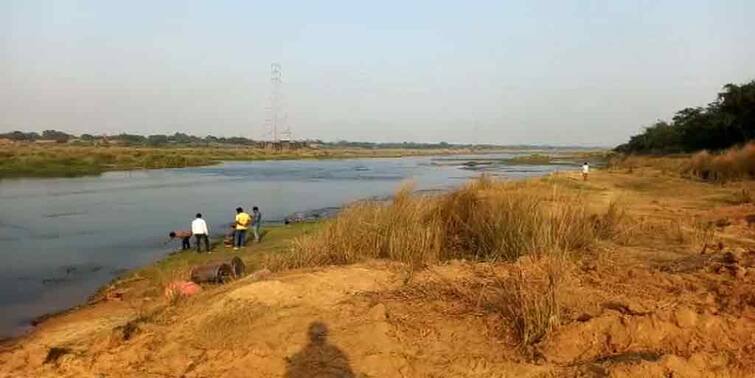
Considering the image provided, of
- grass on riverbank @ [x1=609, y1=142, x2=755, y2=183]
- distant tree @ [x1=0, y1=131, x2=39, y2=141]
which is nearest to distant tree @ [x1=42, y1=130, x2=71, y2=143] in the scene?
distant tree @ [x1=0, y1=131, x2=39, y2=141]

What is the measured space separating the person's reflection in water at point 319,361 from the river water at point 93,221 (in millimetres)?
7884

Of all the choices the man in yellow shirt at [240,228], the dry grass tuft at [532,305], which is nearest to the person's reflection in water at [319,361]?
the dry grass tuft at [532,305]

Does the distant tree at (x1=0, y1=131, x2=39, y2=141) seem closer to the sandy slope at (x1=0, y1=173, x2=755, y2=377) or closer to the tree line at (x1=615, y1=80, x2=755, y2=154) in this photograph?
the tree line at (x1=615, y1=80, x2=755, y2=154)

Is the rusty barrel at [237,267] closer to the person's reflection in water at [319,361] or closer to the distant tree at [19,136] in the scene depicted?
the person's reflection in water at [319,361]

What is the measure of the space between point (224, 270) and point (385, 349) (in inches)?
293

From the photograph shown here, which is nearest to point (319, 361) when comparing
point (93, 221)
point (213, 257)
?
point (213, 257)

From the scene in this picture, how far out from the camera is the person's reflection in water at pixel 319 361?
20.0 ft

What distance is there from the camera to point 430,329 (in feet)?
21.6

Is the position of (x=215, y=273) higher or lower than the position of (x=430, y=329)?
lower

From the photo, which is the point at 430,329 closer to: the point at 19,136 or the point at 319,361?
the point at 319,361

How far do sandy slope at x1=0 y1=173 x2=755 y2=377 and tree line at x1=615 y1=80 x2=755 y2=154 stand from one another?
34975 mm

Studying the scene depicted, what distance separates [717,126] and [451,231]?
39.7 metres

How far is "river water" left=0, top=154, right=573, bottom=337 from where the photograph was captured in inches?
615

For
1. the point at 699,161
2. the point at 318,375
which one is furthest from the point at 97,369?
the point at 699,161
